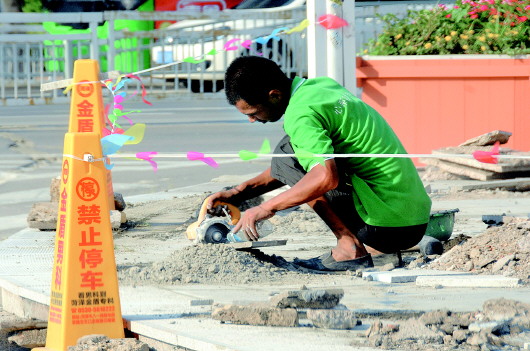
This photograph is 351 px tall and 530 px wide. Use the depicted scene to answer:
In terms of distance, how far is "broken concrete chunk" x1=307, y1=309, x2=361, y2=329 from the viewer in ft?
14.1

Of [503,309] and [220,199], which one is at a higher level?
[220,199]

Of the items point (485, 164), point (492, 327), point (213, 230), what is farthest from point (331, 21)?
Result: point (492, 327)

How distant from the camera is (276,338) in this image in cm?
414

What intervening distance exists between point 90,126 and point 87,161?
269 centimetres

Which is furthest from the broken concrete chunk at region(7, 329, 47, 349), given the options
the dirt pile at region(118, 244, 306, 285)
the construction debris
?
the construction debris

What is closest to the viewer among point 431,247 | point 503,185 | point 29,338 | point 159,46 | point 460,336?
point 460,336

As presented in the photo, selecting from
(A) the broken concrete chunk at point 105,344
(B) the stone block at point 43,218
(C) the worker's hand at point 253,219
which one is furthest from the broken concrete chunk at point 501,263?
(B) the stone block at point 43,218

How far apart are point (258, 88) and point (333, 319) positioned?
142 cm

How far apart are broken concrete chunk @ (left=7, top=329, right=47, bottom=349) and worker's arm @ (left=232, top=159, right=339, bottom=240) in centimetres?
106

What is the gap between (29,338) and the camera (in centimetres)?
493

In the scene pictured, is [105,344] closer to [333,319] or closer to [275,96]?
[333,319]

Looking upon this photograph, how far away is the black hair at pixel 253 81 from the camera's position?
523 centimetres

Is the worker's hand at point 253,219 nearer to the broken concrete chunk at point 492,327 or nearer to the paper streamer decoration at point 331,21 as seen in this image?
the broken concrete chunk at point 492,327

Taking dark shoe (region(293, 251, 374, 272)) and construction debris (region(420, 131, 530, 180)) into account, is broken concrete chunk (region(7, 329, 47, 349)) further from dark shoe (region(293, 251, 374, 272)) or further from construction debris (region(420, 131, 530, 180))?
construction debris (region(420, 131, 530, 180))
